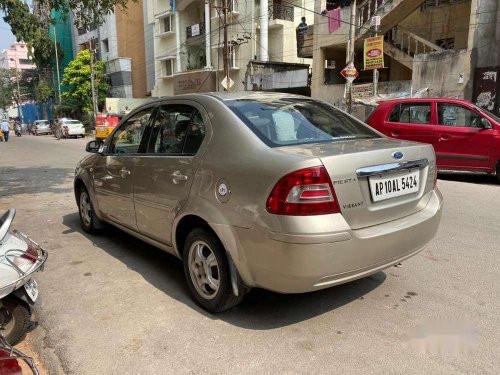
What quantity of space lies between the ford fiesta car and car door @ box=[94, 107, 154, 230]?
10 centimetres

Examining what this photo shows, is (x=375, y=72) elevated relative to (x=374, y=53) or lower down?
lower down

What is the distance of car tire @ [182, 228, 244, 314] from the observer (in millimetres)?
3104

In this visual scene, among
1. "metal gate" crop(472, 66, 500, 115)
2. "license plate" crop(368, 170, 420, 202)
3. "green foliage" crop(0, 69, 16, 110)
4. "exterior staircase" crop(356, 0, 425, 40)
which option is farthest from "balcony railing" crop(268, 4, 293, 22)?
"green foliage" crop(0, 69, 16, 110)

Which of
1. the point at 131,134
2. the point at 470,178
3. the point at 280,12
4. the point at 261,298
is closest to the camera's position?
the point at 261,298

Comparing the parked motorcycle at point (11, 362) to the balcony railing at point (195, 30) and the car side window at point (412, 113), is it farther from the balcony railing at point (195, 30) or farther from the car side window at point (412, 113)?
the balcony railing at point (195, 30)

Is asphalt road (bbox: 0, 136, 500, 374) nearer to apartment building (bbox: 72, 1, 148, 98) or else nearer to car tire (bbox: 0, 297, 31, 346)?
car tire (bbox: 0, 297, 31, 346)

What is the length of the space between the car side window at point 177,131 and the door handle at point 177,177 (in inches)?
6.8

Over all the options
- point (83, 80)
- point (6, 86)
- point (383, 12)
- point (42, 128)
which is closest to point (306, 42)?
point (383, 12)

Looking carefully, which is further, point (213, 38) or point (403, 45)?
point (213, 38)

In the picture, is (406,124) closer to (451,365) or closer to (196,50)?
(451,365)

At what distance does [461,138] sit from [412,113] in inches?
44.6

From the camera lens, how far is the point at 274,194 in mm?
2711

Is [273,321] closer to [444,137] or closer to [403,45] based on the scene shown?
[444,137]

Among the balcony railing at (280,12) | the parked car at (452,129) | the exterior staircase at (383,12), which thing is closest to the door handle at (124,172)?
the parked car at (452,129)
